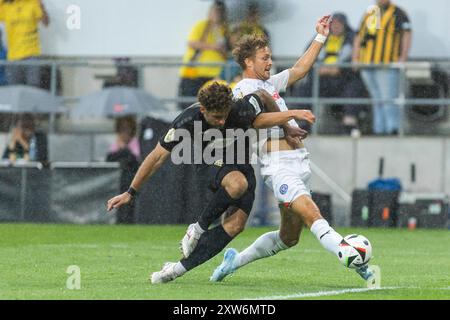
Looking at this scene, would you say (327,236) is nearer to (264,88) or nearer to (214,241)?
(214,241)

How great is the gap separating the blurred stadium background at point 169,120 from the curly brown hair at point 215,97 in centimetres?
905

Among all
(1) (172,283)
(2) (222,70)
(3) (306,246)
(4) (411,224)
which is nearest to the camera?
(1) (172,283)

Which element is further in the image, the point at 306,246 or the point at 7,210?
the point at 7,210

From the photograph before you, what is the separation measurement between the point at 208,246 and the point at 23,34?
491 inches

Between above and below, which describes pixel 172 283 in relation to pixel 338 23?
below

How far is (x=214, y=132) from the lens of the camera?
448 inches

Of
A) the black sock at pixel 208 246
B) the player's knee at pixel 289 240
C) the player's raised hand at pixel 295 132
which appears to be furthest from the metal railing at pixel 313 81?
the black sock at pixel 208 246

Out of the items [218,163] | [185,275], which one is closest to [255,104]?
[218,163]

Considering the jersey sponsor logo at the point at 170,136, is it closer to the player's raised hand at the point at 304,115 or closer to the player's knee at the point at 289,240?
the player's raised hand at the point at 304,115

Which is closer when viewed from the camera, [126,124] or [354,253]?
[354,253]
